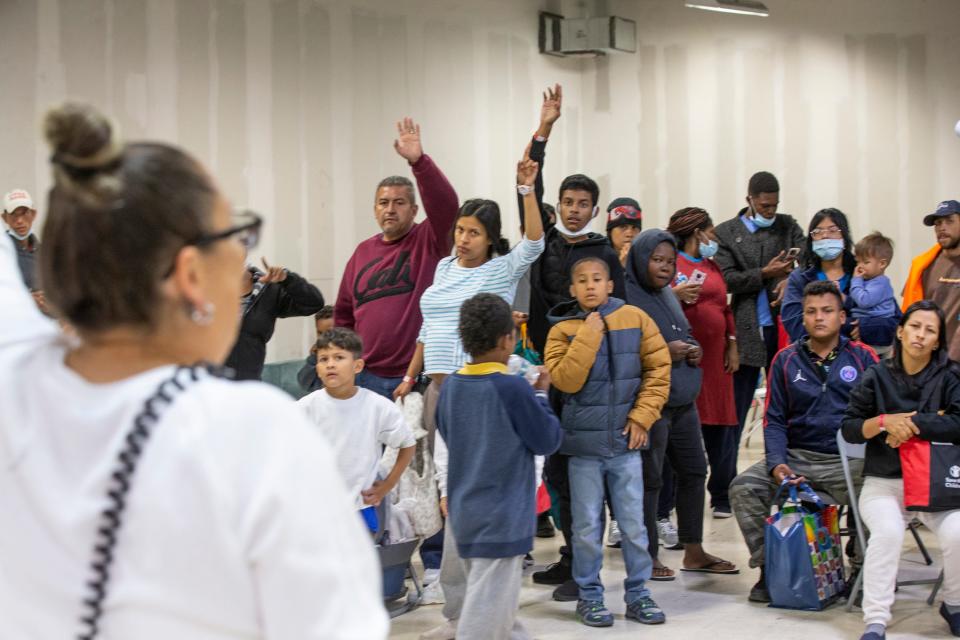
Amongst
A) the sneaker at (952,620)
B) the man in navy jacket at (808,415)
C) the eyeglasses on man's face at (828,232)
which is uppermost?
the eyeglasses on man's face at (828,232)

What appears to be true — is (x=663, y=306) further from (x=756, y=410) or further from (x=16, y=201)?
(x=756, y=410)

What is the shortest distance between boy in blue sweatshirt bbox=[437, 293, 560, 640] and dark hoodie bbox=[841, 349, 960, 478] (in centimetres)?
134

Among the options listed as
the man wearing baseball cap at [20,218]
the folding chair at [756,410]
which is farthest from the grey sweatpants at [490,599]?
the folding chair at [756,410]

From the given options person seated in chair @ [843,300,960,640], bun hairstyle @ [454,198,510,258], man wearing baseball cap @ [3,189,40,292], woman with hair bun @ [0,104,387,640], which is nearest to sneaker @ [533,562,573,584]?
person seated in chair @ [843,300,960,640]

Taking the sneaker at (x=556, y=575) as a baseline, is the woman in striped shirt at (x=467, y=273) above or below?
above

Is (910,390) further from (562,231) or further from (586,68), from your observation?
(586,68)

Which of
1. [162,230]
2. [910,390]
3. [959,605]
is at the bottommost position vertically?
[959,605]

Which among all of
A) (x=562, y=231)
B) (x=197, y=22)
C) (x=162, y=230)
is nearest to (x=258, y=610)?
(x=162, y=230)

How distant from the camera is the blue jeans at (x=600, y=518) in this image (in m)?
4.21

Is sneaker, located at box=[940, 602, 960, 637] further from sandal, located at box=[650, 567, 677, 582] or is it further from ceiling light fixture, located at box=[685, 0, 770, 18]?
ceiling light fixture, located at box=[685, 0, 770, 18]

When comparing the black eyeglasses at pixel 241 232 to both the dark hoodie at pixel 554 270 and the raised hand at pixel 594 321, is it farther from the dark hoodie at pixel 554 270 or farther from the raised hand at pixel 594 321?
the dark hoodie at pixel 554 270

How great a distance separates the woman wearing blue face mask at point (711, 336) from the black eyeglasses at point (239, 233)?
4626mm

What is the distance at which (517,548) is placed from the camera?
3.47 m

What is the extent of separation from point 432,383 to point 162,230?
341cm
